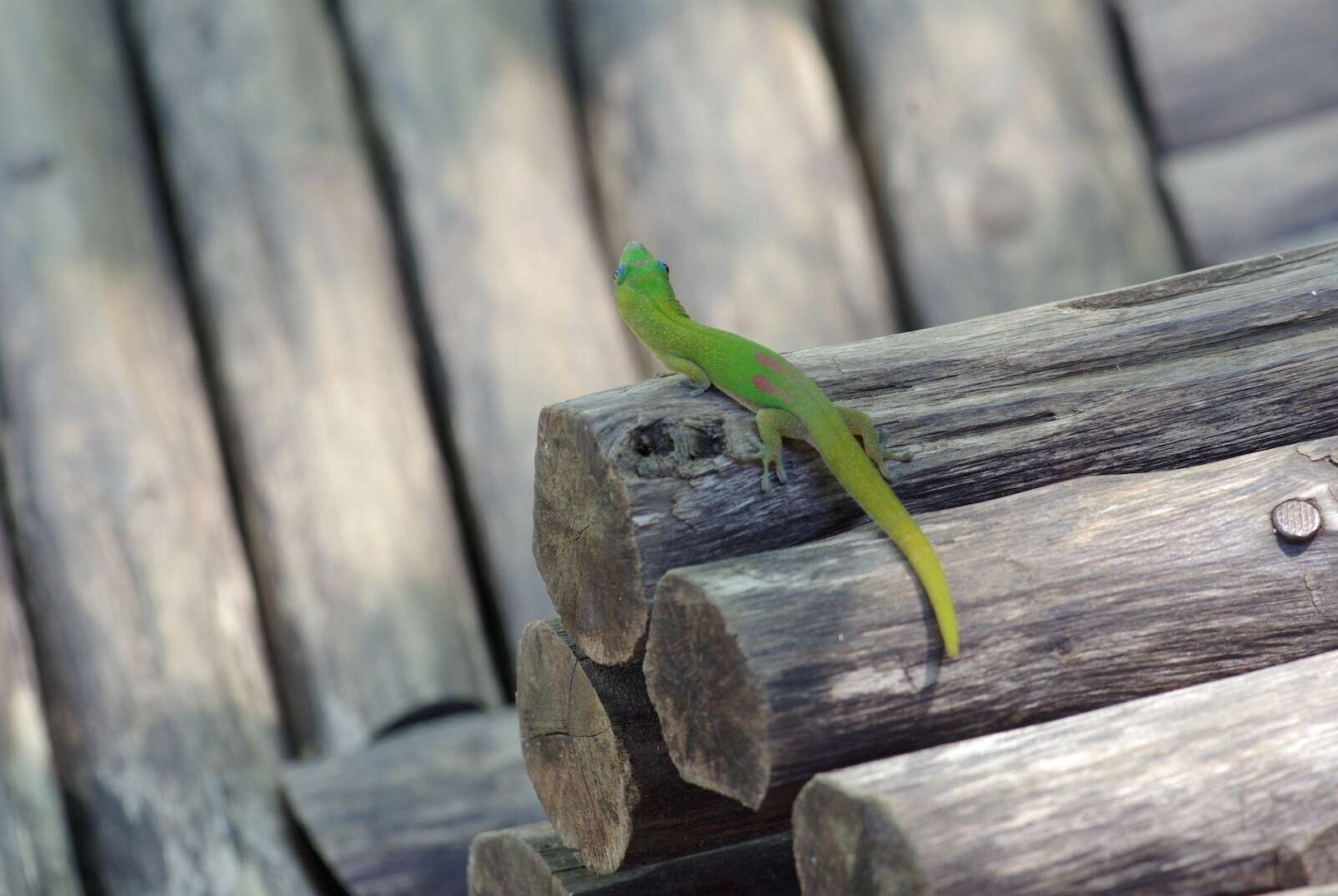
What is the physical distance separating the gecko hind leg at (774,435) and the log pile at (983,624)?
30 millimetres

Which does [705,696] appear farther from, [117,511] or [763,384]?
[117,511]

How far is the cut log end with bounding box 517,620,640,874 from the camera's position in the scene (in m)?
2.44

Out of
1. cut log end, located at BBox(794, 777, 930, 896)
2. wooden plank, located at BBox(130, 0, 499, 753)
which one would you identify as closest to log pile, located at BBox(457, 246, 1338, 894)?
cut log end, located at BBox(794, 777, 930, 896)

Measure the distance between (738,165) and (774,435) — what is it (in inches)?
115

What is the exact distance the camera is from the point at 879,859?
1.80 metres

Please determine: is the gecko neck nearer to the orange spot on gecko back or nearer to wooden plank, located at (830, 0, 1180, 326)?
the orange spot on gecko back

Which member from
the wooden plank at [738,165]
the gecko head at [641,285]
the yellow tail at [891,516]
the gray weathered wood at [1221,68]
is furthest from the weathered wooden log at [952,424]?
the gray weathered wood at [1221,68]

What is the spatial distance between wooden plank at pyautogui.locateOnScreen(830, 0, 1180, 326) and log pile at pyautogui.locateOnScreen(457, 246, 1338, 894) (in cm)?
199

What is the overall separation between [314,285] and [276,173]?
0.49 m

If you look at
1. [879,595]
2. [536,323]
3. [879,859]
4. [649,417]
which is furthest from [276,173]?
[879,859]

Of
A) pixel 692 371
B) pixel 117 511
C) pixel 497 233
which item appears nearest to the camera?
pixel 692 371

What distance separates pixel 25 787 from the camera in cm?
408

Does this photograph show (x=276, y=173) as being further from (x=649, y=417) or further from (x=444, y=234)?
(x=649, y=417)

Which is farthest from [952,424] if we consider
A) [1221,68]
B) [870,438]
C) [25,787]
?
[1221,68]
